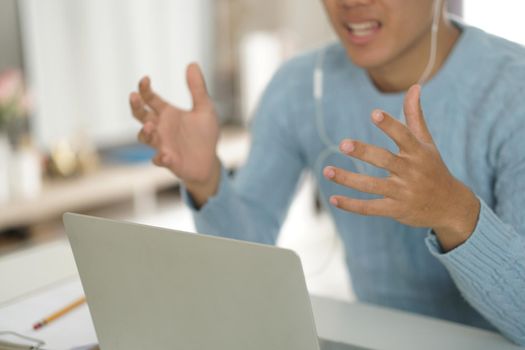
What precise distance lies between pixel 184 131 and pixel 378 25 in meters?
0.35

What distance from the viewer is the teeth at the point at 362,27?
1.05 meters

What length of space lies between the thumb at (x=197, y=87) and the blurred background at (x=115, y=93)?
113 cm

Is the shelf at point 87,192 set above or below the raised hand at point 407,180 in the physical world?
below

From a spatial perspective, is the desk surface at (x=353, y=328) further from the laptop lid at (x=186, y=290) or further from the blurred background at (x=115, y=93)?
the blurred background at (x=115, y=93)

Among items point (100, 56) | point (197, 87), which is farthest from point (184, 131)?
point (100, 56)

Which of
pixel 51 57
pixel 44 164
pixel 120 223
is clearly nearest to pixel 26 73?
pixel 51 57

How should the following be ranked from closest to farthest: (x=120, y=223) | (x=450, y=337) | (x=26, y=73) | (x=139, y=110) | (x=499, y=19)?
1. (x=120, y=223)
2. (x=450, y=337)
3. (x=139, y=110)
4. (x=26, y=73)
5. (x=499, y=19)

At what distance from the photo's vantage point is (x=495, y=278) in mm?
766

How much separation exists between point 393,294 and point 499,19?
243 centimetres

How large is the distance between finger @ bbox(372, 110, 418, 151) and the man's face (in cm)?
43

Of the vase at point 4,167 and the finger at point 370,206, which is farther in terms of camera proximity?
the vase at point 4,167

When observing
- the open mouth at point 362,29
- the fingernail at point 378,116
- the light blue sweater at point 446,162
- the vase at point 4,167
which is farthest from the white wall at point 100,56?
the fingernail at point 378,116

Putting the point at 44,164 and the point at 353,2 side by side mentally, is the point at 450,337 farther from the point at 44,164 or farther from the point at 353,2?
the point at 44,164

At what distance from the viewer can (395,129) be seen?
2.14ft
